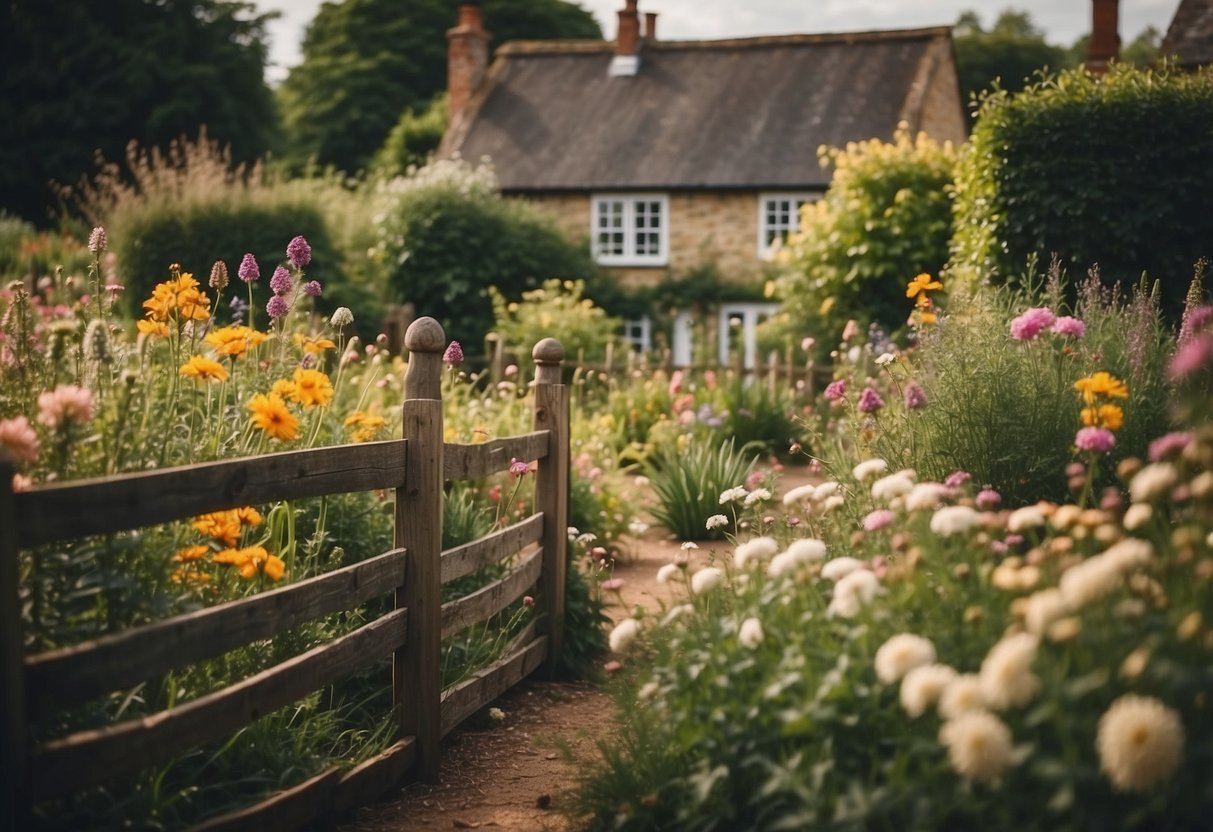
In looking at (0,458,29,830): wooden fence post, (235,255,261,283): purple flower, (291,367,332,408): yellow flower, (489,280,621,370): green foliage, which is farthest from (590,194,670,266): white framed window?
(0,458,29,830): wooden fence post

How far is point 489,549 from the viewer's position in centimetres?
504

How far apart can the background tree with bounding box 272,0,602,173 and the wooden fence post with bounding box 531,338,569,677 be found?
109ft

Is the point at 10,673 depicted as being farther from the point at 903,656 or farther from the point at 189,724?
the point at 903,656

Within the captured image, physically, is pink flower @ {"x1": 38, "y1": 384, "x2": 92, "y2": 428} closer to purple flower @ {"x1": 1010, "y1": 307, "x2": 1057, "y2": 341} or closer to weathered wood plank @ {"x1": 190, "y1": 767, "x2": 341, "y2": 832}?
weathered wood plank @ {"x1": 190, "y1": 767, "x2": 341, "y2": 832}

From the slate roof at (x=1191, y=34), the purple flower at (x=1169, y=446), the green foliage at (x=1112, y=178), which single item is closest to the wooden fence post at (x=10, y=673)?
the purple flower at (x=1169, y=446)

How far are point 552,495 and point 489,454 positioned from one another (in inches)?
31.9

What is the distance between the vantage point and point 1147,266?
8820 mm

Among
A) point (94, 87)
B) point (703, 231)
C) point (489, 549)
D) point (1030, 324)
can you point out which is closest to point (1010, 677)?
point (1030, 324)

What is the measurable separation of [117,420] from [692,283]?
20913 millimetres

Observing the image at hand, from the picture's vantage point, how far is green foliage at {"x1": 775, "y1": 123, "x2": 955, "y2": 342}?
13906mm

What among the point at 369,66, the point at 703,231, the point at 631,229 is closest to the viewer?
the point at 703,231

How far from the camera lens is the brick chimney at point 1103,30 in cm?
1833

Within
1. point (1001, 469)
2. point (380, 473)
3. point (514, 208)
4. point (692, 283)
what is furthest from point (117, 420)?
point (692, 283)

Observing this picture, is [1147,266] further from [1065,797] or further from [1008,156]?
[1065,797]
